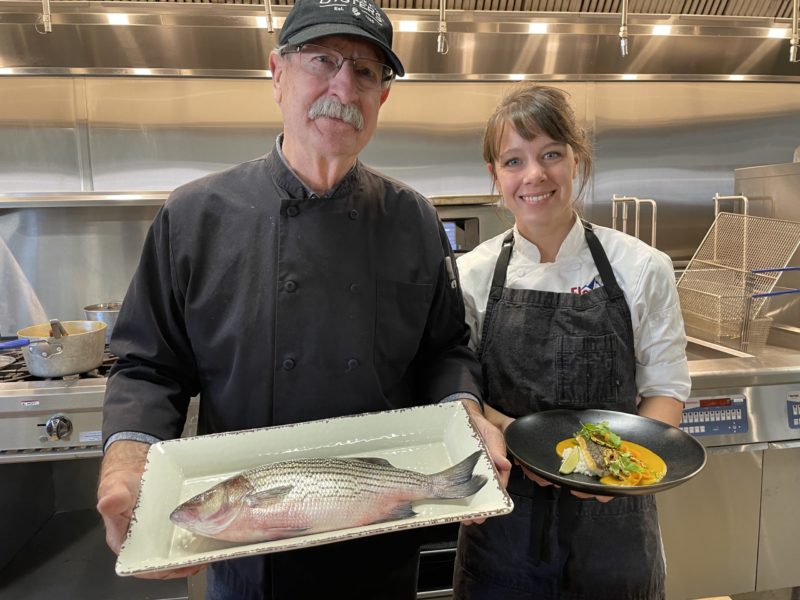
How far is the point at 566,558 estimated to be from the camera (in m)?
1.61

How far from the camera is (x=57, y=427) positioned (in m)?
2.17

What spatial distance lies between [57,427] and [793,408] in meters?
2.97

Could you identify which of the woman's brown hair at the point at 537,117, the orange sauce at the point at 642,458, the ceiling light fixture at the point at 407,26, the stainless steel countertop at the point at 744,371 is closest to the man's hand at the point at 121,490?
the orange sauce at the point at 642,458

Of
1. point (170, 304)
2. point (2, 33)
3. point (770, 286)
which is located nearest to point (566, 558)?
point (170, 304)

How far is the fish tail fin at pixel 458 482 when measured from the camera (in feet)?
3.55

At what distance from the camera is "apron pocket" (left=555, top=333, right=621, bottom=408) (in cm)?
164

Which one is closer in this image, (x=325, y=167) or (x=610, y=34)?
(x=325, y=167)

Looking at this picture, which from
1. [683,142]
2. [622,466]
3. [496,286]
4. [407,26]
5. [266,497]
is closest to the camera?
[266,497]

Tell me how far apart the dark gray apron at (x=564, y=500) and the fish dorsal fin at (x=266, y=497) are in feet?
2.72

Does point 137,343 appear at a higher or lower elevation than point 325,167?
lower

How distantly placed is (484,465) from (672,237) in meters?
3.37

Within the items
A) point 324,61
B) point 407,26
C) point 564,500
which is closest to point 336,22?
point 324,61

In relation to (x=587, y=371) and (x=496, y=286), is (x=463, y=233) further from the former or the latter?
(x=587, y=371)

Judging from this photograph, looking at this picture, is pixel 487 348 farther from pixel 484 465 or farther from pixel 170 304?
pixel 170 304
